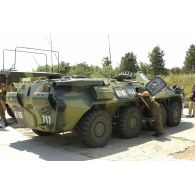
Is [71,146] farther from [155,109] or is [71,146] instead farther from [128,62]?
[128,62]

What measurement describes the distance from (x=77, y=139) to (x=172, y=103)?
3.35 metres

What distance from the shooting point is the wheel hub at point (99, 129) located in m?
8.17

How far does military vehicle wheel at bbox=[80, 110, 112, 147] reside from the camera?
7977 millimetres

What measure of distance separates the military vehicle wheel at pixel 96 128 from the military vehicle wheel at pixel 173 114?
3020 millimetres

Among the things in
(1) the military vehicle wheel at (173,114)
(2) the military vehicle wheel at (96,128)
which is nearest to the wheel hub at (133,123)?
(2) the military vehicle wheel at (96,128)

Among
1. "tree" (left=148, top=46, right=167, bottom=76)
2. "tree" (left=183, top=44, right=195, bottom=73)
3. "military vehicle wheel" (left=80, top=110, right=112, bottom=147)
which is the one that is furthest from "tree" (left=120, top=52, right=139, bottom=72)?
"military vehicle wheel" (left=80, top=110, right=112, bottom=147)

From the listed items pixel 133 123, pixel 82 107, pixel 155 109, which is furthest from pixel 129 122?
pixel 82 107

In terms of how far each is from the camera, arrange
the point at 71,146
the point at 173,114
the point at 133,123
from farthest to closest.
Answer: the point at 173,114, the point at 133,123, the point at 71,146

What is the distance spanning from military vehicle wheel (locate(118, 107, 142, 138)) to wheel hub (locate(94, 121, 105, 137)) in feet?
2.70

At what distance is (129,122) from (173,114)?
2328mm

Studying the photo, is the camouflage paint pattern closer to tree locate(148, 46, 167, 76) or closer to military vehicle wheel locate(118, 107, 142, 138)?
military vehicle wheel locate(118, 107, 142, 138)

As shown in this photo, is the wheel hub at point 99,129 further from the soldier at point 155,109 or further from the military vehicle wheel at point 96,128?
the soldier at point 155,109

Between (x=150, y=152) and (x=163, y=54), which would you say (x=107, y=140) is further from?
(x=163, y=54)

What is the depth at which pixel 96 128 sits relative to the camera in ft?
26.8
